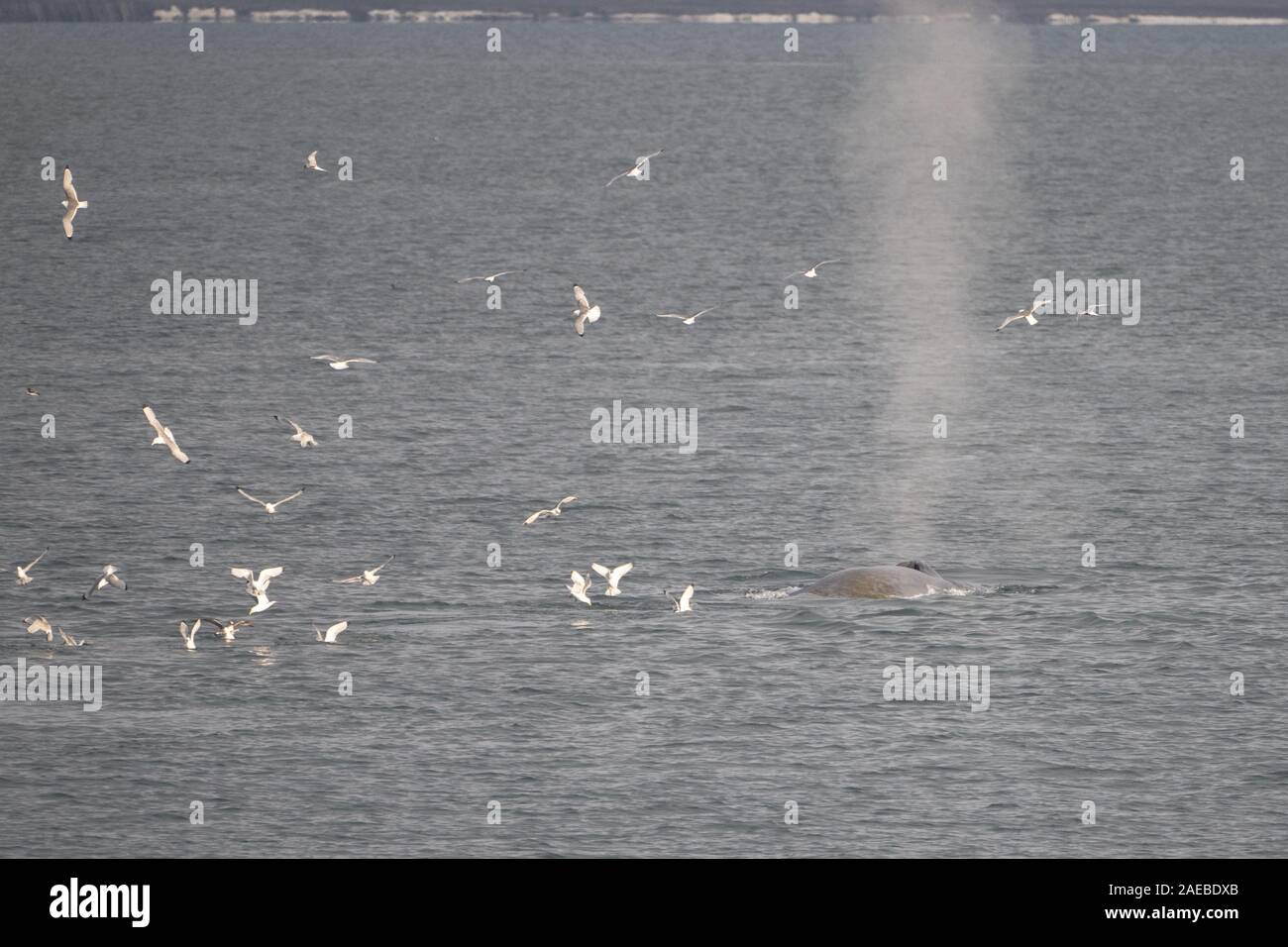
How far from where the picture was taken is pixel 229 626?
66562 millimetres

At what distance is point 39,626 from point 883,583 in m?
24.7

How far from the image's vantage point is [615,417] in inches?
4188

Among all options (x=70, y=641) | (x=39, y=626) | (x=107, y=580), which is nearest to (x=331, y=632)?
(x=107, y=580)

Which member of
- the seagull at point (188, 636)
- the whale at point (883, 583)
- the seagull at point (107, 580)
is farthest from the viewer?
the whale at point (883, 583)

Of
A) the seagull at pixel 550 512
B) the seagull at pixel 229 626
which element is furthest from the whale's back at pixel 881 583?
the seagull at pixel 229 626

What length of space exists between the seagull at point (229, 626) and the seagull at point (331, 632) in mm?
2008

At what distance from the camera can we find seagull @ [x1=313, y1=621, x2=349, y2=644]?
67.2 metres

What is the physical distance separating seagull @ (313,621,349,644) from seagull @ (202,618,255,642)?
6.59ft

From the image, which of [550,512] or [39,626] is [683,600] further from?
[39,626]

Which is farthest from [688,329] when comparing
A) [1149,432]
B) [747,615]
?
[747,615]

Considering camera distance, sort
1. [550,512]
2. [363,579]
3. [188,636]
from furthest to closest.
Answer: [363,579] → [550,512] → [188,636]

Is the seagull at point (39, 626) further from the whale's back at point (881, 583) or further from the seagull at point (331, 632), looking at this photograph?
the whale's back at point (881, 583)

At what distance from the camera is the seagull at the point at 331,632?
220 feet

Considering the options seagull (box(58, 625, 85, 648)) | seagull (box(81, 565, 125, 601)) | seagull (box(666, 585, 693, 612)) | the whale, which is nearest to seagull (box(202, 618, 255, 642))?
seagull (box(81, 565, 125, 601))
